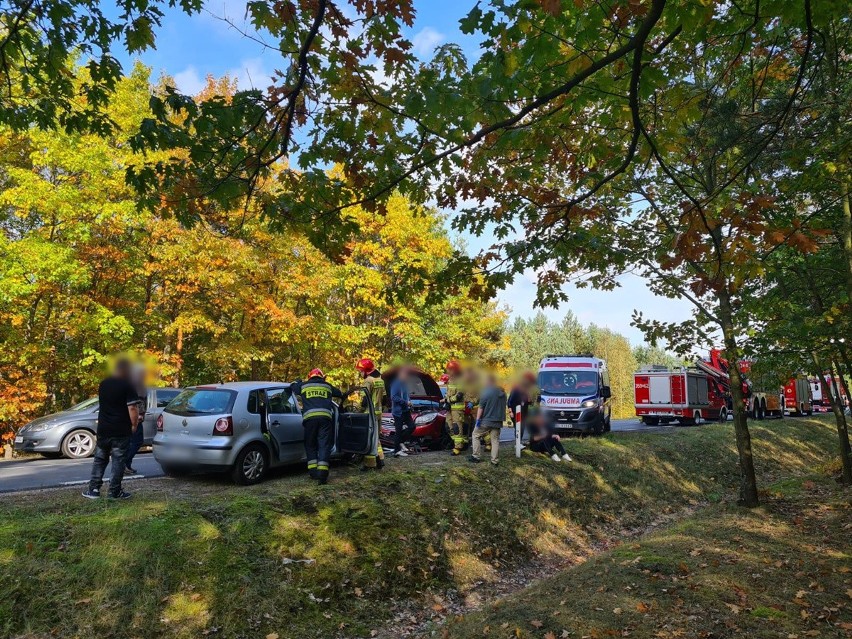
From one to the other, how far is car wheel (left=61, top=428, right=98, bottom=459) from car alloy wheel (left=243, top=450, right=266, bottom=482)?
6.52 metres

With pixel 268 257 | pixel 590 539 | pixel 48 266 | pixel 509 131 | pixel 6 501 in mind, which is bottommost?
pixel 590 539

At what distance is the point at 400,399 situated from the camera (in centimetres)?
1191

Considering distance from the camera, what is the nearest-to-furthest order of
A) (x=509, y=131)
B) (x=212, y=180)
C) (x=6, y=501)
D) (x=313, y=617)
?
1. (x=509, y=131)
2. (x=212, y=180)
3. (x=313, y=617)
4. (x=6, y=501)

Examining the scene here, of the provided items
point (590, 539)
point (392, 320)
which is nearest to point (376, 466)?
point (590, 539)

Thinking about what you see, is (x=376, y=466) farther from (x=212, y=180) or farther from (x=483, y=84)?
(x=483, y=84)

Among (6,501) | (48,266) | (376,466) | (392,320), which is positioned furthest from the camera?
(392,320)

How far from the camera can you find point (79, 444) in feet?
41.4

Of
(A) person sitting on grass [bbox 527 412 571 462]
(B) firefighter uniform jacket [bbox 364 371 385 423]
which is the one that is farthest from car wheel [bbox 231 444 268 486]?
(A) person sitting on grass [bbox 527 412 571 462]

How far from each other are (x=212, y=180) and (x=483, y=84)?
8.18 ft

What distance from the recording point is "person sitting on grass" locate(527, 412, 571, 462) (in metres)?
12.6

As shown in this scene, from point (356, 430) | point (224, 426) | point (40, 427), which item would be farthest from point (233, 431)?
point (40, 427)

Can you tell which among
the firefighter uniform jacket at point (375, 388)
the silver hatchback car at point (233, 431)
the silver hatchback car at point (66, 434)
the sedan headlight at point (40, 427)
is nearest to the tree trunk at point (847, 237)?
the firefighter uniform jacket at point (375, 388)

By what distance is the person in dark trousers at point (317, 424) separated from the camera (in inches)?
334

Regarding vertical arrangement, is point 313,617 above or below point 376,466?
below
